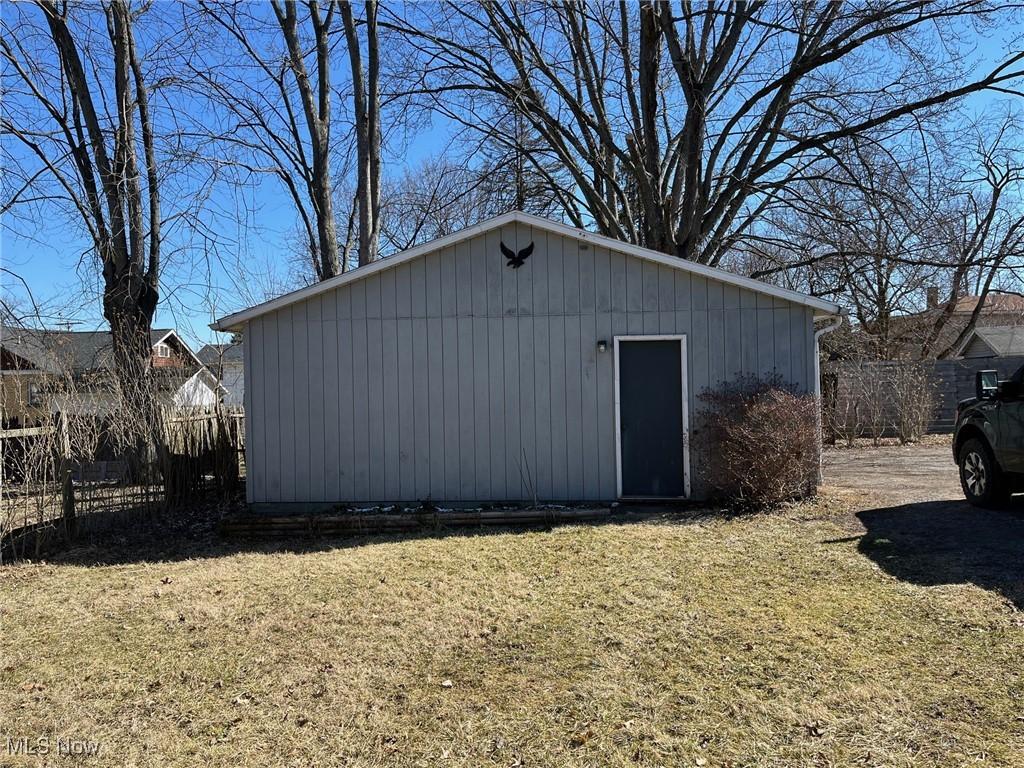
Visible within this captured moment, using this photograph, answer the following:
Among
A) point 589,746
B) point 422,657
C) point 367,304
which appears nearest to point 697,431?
point 367,304

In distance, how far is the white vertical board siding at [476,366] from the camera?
8.02 metres

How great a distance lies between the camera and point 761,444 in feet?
23.5

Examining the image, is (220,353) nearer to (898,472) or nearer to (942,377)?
(898,472)

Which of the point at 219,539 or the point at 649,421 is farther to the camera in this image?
the point at 649,421

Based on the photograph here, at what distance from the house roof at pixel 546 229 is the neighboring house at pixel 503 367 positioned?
27mm

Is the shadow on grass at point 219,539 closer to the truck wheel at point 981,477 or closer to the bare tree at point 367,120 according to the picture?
the truck wheel at point 981,477

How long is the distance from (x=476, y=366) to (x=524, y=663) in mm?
4804

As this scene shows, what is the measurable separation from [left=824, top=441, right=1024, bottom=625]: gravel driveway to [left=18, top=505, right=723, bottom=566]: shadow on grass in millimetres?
1743

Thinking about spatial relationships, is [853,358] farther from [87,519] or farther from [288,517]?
→ [87,519]

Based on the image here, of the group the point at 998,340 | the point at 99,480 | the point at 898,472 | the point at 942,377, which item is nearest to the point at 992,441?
the point at 898,472

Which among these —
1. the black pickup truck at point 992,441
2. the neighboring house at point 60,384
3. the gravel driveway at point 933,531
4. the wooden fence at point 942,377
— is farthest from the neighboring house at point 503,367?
the wooden fence at point 942,377

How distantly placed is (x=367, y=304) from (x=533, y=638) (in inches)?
204

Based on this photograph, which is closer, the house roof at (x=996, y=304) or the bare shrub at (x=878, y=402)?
the bare shrub at (x=878, y=402)

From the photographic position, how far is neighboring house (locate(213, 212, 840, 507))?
8.00 m
